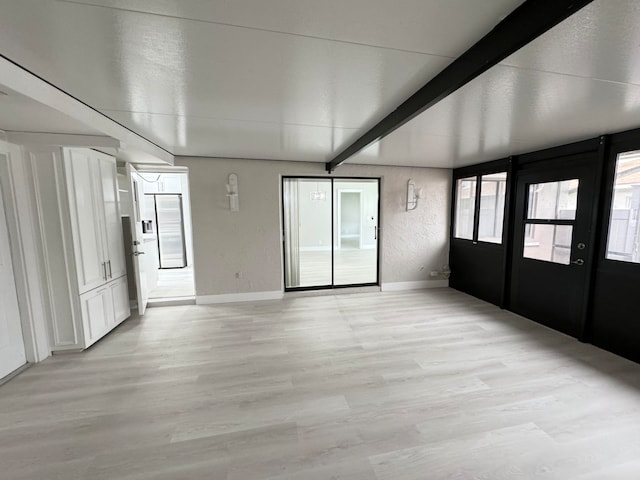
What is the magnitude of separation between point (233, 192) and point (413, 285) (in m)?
3.48

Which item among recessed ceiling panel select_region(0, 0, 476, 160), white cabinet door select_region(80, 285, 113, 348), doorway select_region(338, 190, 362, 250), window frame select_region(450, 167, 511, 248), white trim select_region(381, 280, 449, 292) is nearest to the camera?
recessed ceiling panel select_region(0, 0, 476, 160)

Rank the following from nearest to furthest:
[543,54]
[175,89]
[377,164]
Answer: [543,54]
[175,89]
[377,164]

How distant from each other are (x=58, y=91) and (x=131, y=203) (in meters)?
1.85

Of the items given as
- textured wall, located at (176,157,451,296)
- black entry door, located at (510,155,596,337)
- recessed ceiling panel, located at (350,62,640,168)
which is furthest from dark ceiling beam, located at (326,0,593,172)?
textured wall, located at (176,157,451,296)

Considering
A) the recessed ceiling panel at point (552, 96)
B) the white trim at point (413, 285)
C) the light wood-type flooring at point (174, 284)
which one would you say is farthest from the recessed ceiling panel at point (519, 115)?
the light wood-type flooring at point (174, 284)

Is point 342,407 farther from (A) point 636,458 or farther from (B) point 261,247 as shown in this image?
(B) point 261,247

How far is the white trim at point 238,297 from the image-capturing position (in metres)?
4.03

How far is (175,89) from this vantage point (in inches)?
65.3

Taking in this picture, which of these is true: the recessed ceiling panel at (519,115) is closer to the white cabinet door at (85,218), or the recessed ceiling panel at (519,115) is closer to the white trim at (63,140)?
the white trim at (63,140)

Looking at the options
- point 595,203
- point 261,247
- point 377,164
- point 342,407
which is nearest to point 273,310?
point 261,247

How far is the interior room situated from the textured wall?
3 centimetres

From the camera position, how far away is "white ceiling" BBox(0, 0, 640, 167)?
1.04 meters

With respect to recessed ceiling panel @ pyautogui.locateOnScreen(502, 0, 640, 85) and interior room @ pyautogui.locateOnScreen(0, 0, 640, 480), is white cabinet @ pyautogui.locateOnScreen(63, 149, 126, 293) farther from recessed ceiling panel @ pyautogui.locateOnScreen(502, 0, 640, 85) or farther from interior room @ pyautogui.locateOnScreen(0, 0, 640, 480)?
recessed ceiling panel @ pyautogui.locateOnScreen(502, 0, 640, 85)

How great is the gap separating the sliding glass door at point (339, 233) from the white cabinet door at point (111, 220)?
109 inches
